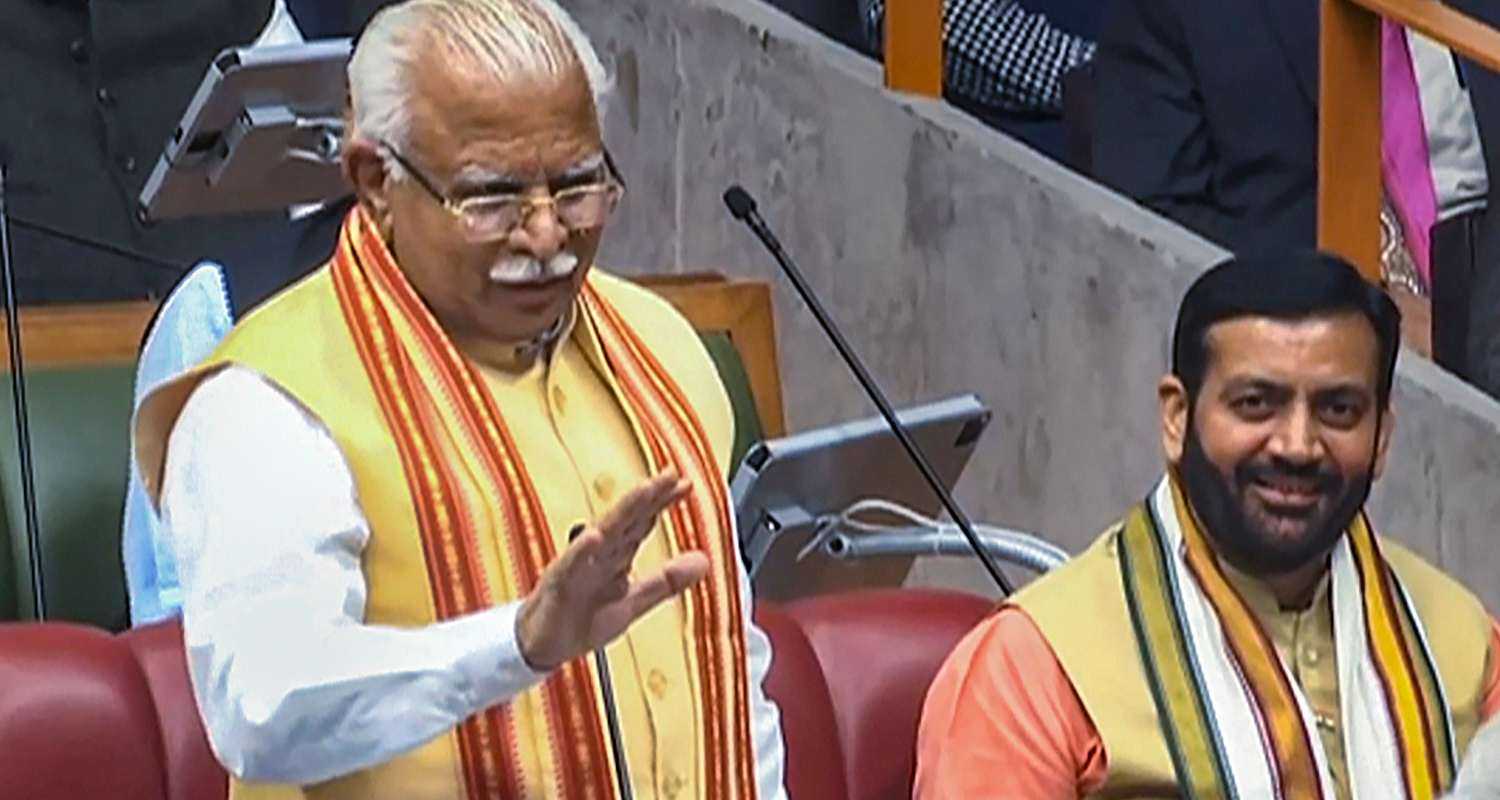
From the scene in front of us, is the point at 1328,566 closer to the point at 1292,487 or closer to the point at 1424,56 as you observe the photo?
the point at 1292,487

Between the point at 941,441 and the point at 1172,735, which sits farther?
the point at 941,441

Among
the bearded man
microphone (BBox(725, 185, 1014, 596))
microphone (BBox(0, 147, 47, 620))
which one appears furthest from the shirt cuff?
microphone (BBox(0, 147, 47, 620))

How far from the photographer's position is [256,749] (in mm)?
2055

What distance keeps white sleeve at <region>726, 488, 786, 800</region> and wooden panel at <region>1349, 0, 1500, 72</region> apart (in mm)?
1750

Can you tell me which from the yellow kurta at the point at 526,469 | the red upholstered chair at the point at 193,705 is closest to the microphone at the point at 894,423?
the red upholstered chair at the point at 193,705

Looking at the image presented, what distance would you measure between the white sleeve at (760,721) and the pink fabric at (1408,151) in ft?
7.39

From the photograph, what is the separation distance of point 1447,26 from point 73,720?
195cm

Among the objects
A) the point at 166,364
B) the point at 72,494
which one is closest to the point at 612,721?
the point at 166,364

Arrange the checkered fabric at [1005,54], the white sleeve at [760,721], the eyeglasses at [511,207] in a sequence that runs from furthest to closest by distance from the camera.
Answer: the checkered fabric at [1005,54], the white sleeve at [760,721], the eyeglasses at [511,207]

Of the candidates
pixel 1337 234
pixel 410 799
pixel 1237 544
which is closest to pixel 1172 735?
pixel 1237 544

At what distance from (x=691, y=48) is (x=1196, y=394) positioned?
9.16 ft

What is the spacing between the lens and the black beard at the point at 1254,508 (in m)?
2.76

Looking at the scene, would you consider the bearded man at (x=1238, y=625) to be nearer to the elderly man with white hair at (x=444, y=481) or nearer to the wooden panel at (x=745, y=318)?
the elderly man with white hair at (x=444, y=481)

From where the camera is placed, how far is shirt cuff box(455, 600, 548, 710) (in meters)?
2.04
